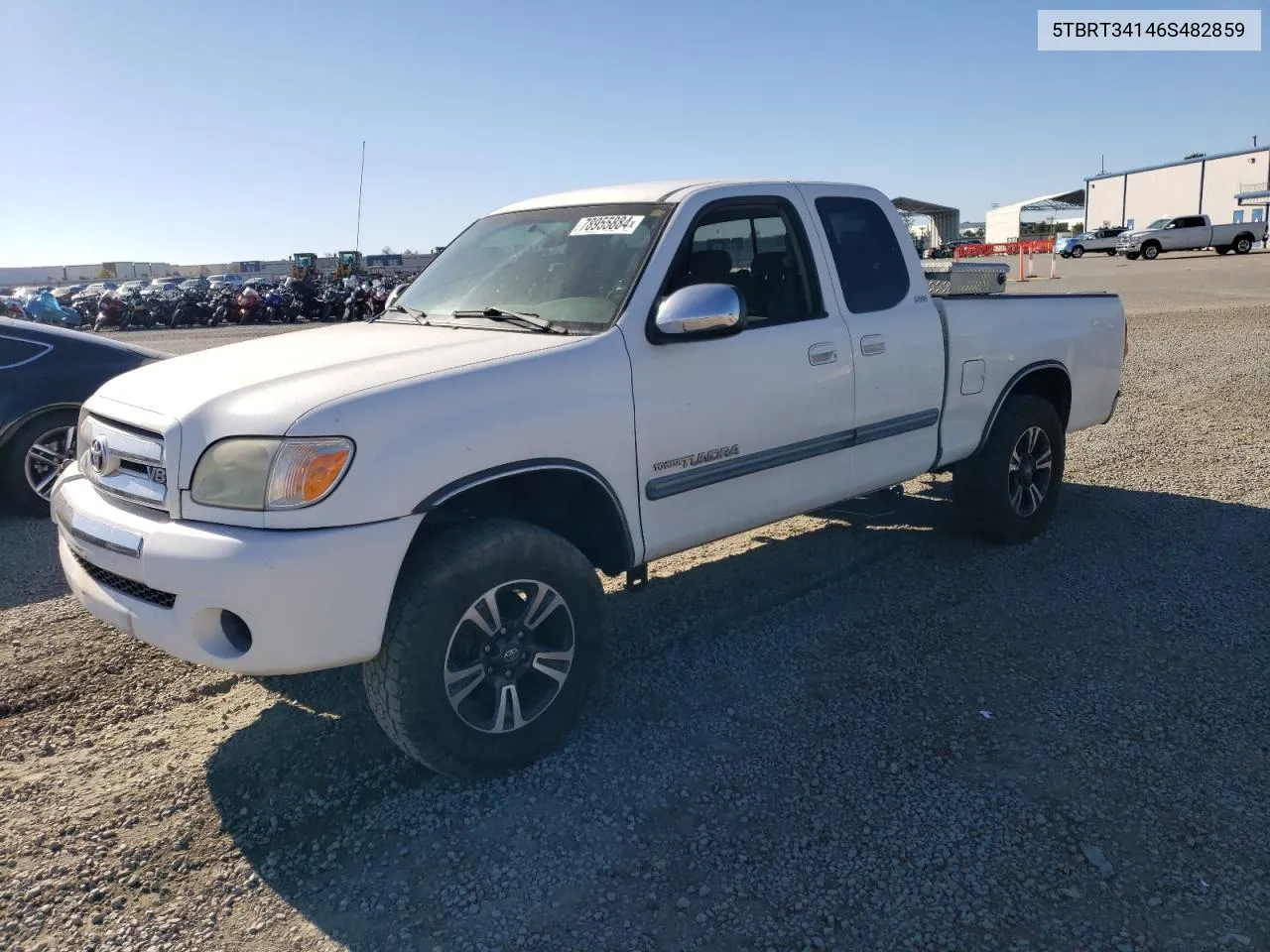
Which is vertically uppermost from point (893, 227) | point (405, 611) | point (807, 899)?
point (893, 227)

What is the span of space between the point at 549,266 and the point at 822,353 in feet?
4.10

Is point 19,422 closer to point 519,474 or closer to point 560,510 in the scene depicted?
point 560,510

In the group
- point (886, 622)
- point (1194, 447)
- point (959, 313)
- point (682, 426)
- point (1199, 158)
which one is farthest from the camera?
point (1199, 158)

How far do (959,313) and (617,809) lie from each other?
3.14 metres

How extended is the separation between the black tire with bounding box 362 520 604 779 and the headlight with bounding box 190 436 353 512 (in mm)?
440

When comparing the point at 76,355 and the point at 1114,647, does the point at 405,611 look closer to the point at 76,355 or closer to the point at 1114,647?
the point at 1114,647

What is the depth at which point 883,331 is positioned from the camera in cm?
450

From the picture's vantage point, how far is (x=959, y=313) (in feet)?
16.2

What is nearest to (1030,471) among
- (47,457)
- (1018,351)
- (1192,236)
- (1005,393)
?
(1005,393)

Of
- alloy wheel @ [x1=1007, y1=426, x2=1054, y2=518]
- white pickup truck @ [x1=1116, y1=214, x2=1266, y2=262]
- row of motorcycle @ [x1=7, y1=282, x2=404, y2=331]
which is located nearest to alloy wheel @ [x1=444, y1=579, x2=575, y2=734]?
alloy wheel @ [x1=1007, y1=426, x2=1054, y2=518]

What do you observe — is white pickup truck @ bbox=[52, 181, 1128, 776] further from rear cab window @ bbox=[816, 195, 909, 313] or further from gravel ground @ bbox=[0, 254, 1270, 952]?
gravel ground @ bbox=[0, 254, 1270, 952]

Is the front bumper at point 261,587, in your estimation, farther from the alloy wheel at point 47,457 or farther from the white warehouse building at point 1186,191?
the white warehouse building at point 1186,191

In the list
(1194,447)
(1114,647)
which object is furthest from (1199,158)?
(1114,647)

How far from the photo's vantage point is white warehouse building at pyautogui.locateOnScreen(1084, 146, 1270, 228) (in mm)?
61875
